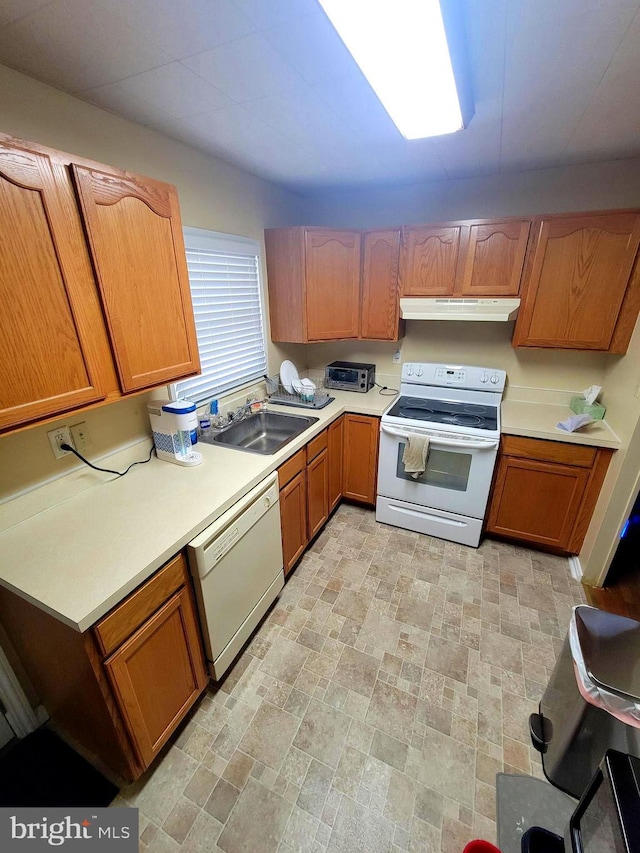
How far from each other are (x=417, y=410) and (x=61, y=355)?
2157 millimetres

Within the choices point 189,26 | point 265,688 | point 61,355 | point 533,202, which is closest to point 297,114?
point 189,26

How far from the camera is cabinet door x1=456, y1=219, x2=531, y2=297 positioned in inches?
81.9

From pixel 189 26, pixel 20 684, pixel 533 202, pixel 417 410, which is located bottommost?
pixel 20 684

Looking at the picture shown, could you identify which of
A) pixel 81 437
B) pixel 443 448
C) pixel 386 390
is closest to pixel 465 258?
pixel 386 390

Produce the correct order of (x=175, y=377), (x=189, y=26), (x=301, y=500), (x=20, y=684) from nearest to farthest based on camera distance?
(x=189, y=26), (x=20, y=684), (x=175, y=377), (x=301, y=500)

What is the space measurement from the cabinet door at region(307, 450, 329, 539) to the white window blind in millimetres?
824

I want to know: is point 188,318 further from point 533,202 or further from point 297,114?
point 533,202

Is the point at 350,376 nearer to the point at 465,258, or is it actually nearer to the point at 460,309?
the point at 460,309

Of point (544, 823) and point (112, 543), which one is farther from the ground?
point (112, 543)

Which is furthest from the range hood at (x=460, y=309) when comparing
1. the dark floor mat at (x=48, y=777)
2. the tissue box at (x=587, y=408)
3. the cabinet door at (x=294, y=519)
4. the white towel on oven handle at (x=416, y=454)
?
the dark floor mat at (x=48, y=777)

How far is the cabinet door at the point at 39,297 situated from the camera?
94 cm

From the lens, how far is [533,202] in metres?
2.24

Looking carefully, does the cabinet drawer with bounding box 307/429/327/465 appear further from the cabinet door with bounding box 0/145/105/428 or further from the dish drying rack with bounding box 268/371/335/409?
the cabinet door with bounding box 0/145/105/428

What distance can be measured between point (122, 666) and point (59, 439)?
0.89m
